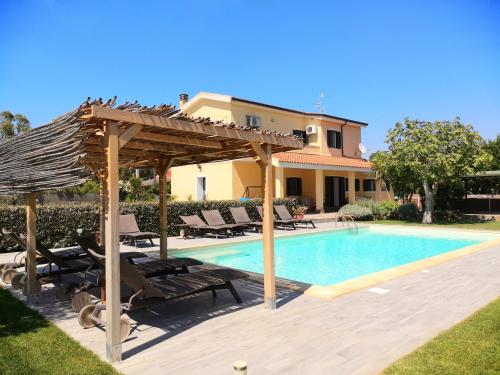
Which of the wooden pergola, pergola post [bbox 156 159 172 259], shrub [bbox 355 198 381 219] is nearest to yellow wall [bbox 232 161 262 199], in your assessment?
shrub [bbox 355 198 381 219]

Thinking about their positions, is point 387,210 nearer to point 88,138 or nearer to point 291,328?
point 291,328

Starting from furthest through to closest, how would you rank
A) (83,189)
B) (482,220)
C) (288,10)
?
1. (83,189)
2. (482,220)
3. (288,10)

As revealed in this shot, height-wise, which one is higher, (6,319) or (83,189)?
(83,189)

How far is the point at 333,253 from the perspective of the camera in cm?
1388

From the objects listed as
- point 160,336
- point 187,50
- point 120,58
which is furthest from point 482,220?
point 160,336

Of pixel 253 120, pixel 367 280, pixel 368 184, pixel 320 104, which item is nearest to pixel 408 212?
pixel 368 184

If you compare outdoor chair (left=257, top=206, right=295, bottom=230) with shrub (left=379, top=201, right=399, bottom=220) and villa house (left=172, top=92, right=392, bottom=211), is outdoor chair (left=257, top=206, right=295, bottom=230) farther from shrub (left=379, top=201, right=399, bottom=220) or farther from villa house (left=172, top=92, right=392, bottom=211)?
shrub (left=379, top=201, right=399, bottom=220)

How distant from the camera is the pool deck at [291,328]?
4156 millimetres

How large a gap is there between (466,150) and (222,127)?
18.7 metres

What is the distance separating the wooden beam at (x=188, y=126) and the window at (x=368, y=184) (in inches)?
1042

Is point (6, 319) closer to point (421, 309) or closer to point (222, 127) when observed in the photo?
point (222, 127)

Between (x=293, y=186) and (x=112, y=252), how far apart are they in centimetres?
2362

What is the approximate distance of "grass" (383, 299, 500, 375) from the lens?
383 centimetres

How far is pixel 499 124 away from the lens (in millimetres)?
37531
